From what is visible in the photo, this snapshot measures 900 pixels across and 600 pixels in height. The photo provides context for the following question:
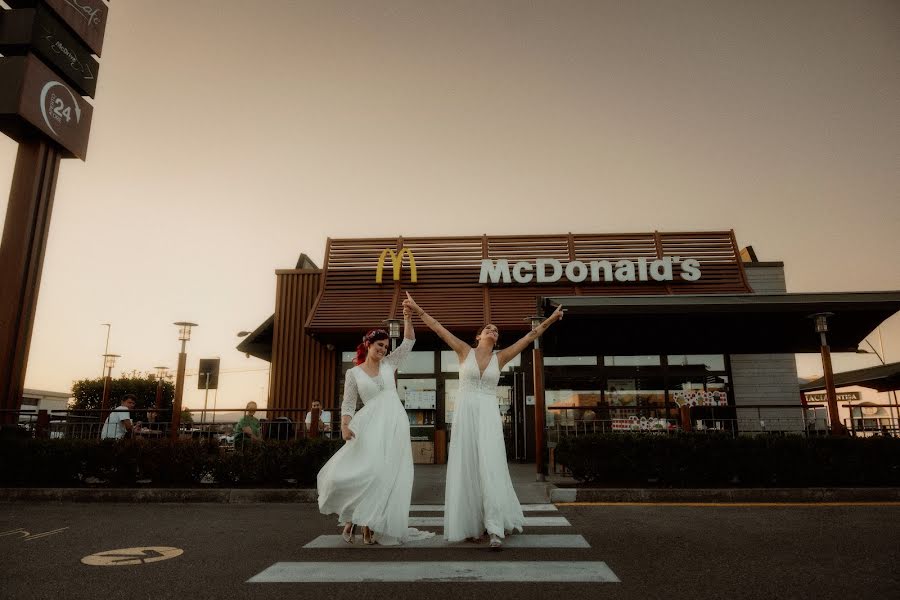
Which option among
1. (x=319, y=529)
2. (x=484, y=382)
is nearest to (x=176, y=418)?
(x=319, y=529)

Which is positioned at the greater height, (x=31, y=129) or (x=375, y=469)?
(x=31, y=129)

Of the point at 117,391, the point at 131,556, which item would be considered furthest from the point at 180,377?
the point at 117,391

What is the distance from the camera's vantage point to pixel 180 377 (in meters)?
10.6

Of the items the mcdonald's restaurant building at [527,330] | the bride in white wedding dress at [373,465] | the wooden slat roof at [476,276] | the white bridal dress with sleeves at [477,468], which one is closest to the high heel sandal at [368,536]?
the bride in white wedding dress at [373,465]

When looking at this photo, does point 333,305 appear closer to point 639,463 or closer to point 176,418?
point 176,418

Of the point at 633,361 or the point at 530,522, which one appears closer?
the point at 530,522

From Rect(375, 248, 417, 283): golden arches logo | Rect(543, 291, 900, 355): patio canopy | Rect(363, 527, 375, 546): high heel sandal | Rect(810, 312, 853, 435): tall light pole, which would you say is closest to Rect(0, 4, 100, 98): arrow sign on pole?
Rect(375, 248, 417, 283): golden arches logo

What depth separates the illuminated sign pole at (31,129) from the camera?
12266 millimetres

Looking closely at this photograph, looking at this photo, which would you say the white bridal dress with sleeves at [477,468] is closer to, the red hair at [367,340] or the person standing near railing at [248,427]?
the red hair at [367,340]

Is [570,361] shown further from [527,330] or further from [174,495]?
[174,495]

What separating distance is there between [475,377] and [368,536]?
1.81 metres

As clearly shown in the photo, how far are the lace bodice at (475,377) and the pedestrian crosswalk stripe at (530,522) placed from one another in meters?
1.88

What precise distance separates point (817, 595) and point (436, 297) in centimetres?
1327

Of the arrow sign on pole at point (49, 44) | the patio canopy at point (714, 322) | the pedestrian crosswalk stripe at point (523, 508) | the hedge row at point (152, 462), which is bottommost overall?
the pedestrian crosswalk stripe at point (523, 508)
